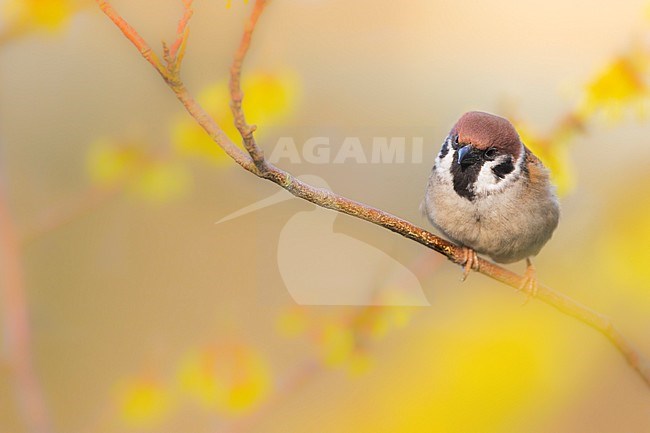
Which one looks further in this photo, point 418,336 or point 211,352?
point 418,336

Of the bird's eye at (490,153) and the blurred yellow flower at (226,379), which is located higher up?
the bird's eye at (490,153)

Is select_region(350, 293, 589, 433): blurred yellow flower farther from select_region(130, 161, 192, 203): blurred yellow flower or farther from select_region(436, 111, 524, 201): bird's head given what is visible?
select_region(130, 161, 192, 203): blurred yellow flower

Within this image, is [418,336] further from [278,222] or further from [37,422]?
[37,422]

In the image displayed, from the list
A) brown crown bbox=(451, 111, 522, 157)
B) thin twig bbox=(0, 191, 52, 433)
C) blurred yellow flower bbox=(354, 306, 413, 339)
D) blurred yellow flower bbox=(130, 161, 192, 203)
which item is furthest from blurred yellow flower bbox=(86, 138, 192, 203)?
brown crown bbox=(451, 111, 522, 157)

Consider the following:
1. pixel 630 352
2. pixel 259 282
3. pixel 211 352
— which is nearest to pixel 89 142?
pixel 259 282

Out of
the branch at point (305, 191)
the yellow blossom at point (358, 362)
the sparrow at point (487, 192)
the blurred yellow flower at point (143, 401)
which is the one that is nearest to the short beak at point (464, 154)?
the sparrow at point (487, 192)

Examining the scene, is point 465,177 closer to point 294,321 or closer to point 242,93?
point 294,321

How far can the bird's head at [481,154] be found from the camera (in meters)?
1.25

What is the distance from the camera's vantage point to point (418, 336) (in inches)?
68.6

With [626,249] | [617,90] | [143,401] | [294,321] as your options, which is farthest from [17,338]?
[626,249]

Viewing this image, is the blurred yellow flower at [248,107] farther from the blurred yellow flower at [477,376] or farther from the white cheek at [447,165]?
the blurred yellow flower at [477,376]

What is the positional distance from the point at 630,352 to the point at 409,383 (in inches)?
25.7

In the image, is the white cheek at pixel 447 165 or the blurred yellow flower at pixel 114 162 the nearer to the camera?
the white cheek at pixel 447 165

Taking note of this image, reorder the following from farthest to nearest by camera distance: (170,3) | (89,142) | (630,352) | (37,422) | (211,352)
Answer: (89,142), (170,3), (211,352), (37,422), (630,352)
